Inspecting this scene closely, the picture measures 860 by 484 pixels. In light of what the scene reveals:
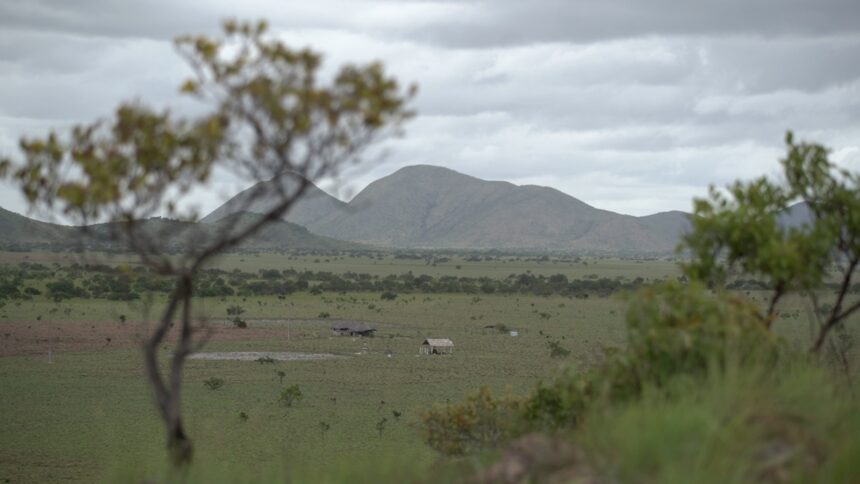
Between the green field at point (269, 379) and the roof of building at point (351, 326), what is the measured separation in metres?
1.02

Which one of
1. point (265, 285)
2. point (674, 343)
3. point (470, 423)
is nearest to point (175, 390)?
point (674, 343)

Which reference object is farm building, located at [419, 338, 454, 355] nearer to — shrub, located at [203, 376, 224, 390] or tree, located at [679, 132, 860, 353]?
shrub, located at [203, 376, 224, 390]

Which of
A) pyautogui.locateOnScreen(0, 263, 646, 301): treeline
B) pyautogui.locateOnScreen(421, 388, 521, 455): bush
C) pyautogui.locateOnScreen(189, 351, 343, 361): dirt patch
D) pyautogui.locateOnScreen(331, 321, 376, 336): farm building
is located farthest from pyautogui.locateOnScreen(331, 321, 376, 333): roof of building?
pyautogui.locateOnScreen(421, 388, 521, 455): bush

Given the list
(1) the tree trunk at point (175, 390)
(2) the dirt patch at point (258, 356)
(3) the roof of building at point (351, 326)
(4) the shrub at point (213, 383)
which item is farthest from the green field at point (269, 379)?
(2) the dirt patch at point (258, 356)

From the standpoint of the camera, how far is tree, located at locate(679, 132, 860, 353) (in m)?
13.0

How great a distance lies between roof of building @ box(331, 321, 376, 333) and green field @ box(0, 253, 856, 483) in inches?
40.0

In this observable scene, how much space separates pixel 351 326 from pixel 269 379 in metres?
20.9

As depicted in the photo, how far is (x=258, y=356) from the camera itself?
176 ft

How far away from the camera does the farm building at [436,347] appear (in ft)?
180

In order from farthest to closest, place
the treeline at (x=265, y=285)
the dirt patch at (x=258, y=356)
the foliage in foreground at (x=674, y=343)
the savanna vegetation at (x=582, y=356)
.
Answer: the treeline at (x=265, y=285) → the dirt patch at (x=258, y=356) → the foliage in foreground at (x=674, y=343) → the savanna vegetation at (x=582, y=356)

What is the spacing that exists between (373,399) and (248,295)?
53.4m

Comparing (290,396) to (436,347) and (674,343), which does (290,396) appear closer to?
(436,347)

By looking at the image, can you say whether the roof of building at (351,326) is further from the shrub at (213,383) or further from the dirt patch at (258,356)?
the shrub at (213,383)

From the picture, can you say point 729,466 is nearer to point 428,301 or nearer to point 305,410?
point 305,410
